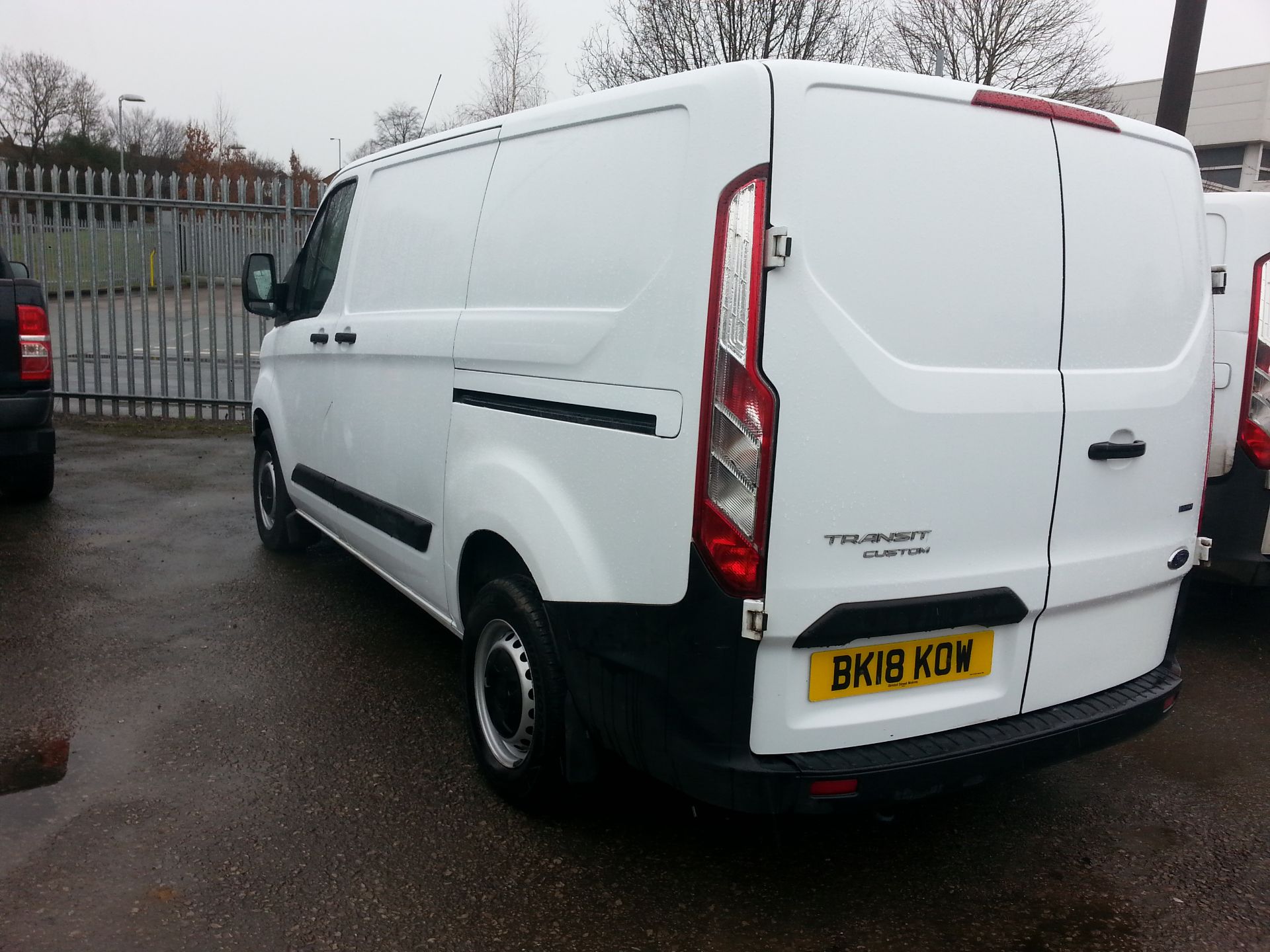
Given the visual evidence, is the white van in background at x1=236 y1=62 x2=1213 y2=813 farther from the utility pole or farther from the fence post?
the fence post

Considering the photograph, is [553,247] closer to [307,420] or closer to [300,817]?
[300,817]

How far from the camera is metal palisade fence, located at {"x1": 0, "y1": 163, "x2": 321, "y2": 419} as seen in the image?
1019cm

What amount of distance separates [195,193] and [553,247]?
8895mm

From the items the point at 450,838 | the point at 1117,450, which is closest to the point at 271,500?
the point at 450,838

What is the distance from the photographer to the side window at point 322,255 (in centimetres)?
470

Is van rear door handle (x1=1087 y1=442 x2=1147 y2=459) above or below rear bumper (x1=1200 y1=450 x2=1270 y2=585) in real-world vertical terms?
above

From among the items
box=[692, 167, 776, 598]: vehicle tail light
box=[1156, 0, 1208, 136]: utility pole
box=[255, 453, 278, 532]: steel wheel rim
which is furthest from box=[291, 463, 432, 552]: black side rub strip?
box=[1156, 0, 1208, 136]: utility pole

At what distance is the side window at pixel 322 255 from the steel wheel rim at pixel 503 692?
2164 millimetres

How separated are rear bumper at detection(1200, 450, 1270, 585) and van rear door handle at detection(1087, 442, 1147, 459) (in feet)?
6.69

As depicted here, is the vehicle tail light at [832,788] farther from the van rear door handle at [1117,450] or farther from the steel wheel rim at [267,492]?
the steel wheel rim at [267,492]

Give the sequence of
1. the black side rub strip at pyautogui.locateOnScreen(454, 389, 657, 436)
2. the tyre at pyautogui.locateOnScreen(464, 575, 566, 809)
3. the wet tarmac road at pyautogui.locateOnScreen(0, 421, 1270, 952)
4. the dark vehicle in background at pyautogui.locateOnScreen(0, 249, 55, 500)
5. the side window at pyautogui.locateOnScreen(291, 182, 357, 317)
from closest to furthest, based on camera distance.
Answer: the black side rub strip at pyautogui.locateOnScreen(454, 389, 657, 436) → the wet tarmac road at pyautogui.locateOnScreen(0, 421, 1270, 952) → the tyre at pyautogui.locateOnScreen(464, 575, 566, 809) → the side window at pyautogui.locateOnScreen(291, 182, 357, 317) → the dark vehicle in background at pyautogui.locateOnScreen(0, 249, 55, 500)

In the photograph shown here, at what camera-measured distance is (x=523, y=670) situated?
3.00m

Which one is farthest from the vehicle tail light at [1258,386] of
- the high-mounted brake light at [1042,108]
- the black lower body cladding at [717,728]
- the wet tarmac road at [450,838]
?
the black lower body cladding at [717,728]

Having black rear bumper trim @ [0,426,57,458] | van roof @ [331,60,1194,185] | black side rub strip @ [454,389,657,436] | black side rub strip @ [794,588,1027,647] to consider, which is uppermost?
van roof @ [331,60,1194,185]
